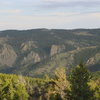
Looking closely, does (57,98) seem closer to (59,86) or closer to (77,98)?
(59,86)

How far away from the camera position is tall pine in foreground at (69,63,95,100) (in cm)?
4444

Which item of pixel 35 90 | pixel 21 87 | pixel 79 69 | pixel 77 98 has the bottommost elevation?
pixel 35 90

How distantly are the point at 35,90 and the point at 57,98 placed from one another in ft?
393

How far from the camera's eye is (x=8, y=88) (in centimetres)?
9606

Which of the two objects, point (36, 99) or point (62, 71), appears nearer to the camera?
point (62, 71)

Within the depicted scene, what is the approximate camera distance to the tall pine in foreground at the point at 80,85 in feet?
146

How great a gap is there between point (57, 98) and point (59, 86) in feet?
38.0

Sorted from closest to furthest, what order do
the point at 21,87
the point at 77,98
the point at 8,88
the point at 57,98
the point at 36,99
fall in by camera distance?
the point at 77,98 → the point at 57,98 → the point at 8,88 → the point at 21,87 → the point at 36,99

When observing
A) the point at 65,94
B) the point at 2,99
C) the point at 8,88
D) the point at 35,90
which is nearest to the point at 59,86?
the point at 65,94

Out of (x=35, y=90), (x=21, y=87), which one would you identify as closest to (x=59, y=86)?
(x=21, y=87)

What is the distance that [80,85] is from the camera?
44.8 metres

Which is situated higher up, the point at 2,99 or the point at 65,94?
the point at 65,94

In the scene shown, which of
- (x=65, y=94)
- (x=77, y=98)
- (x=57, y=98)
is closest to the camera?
(x=77, y=98)

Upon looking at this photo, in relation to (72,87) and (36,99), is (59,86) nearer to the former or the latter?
(72,87)
